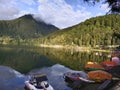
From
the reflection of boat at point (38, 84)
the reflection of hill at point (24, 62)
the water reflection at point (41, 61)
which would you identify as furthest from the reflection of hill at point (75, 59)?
the reflection of boat at point (38, 84)

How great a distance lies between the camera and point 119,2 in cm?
2219

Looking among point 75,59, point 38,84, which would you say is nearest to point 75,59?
point 75,59

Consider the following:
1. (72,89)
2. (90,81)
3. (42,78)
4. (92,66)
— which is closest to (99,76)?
(90,81)

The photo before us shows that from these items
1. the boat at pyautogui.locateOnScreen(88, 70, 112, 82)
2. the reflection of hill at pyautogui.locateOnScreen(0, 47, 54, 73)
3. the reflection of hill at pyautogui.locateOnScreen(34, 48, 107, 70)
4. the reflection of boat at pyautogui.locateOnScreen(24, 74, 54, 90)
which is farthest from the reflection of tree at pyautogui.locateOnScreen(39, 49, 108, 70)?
the reflection of boat at pyautogui.locateOnScreen(24, 74, 54, 90)

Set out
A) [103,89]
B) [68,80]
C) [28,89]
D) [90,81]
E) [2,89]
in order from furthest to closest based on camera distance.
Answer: [68,80]
[90,81]
[2,89]
[28,89]
[103,89]

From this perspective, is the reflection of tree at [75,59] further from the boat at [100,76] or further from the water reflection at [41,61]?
the boat at [100,76]

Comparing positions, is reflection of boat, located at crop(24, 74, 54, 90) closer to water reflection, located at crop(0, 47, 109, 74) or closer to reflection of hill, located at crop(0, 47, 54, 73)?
water reflection, located at crop(0, 47, 109, 74)

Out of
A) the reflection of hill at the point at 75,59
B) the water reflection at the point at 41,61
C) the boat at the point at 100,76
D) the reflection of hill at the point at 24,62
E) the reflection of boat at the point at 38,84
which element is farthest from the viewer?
the reflection of hill at the point at 75,59

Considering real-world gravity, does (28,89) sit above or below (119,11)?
below

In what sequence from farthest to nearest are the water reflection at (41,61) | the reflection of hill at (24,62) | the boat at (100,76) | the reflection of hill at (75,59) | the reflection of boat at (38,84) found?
the reflection of hill at (75,59)
the water reflection at (41,61)
the reflection of hill at (24,62)
the boat at (100,76)
the reflection of boat at (38,84)

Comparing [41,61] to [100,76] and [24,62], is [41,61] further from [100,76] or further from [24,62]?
[100,76]

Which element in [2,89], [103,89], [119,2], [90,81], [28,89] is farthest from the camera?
[90,81]

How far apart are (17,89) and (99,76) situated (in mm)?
15974

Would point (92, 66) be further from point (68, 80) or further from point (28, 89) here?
point (28, 89)
